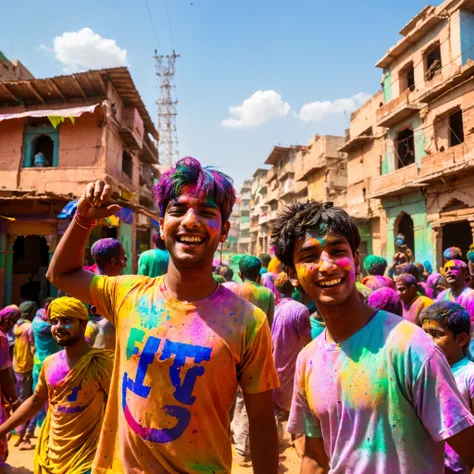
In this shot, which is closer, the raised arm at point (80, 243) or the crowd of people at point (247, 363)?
the crowd of people at point (247, 363)

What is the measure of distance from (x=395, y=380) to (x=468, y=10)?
18.1 metres

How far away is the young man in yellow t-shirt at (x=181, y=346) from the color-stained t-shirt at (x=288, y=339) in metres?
2.37

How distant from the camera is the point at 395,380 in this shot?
4.57 feet

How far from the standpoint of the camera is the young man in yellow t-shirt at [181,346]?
1.55m

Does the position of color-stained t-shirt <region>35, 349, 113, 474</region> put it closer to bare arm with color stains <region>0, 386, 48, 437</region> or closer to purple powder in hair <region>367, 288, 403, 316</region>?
bare arm with color stains <region>0, 386, 48, 437</region>

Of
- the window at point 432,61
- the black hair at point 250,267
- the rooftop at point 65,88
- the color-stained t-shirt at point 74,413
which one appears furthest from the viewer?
the window at point 432,61

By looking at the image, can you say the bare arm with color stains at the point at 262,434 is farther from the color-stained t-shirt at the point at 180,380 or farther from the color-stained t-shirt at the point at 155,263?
the color-stained t-shirt at the point at 155,263

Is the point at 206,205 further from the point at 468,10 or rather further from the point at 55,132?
the point at 468,10

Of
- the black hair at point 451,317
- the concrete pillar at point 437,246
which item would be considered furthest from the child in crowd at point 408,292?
the concrete pillar at point 437,246

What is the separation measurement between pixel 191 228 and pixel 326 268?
645 mm

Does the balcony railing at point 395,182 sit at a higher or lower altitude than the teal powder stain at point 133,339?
higher

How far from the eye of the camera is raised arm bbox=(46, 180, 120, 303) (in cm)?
170

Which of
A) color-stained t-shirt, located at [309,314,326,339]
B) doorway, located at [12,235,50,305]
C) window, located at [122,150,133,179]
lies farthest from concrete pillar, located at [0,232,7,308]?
color-stained t-shirt, located at [309,314,326,339]

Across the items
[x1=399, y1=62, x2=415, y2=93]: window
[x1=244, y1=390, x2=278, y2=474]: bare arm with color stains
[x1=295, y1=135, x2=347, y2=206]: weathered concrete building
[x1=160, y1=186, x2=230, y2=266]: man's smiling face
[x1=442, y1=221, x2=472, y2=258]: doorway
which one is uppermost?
[x1=399, y1=62, x2=415, y2=93]: window
